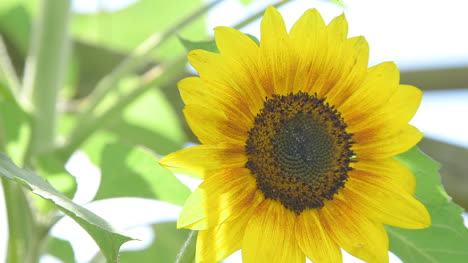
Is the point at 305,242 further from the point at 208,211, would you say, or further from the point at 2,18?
the point at 2,18

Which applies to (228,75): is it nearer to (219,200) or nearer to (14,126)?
(219,200)

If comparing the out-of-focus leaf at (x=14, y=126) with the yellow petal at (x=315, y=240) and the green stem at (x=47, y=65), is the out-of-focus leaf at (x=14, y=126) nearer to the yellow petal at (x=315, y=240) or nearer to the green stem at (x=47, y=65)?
the green stem at (x=47, y=65)

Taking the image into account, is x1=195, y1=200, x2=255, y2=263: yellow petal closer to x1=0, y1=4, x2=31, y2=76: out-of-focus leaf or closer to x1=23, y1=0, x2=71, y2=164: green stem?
x1=23, y1=0, x2=71, y2=164: green stem

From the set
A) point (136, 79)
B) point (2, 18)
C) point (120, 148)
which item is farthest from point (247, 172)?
point (2, 18)

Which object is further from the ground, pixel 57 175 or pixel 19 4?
pixel 19 4

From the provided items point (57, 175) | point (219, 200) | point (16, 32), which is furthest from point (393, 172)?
point (16, 32)

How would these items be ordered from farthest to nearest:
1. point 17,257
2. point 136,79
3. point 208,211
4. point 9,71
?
point 136,79
point 9,71
point 17,257
point 208,211

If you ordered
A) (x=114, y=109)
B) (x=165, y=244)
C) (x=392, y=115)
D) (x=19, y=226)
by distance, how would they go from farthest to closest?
(x=165, y=244), (x=114, y=109), (x=19, y=226), (x=392, y=115)
